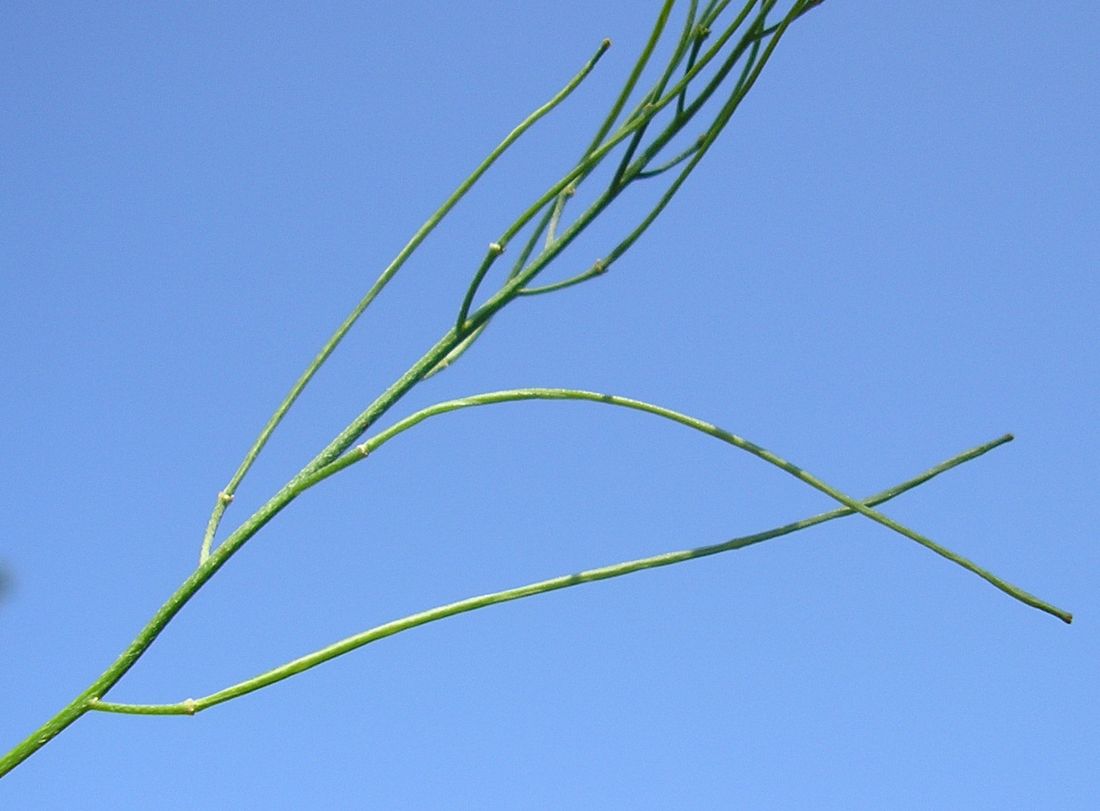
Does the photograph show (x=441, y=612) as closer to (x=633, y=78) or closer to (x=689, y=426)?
(x=689, y=426)

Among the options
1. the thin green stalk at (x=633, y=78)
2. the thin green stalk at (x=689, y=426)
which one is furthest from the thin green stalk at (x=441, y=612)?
the thin green stalk at (x=633, y=78)

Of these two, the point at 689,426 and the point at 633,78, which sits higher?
the point at 633,78

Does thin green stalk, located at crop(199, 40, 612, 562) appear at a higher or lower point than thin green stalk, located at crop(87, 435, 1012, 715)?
higher

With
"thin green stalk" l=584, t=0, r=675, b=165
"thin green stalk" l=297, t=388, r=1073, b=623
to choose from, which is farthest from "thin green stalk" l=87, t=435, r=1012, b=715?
"thin green stalk" l=584, t=0, r=675, b=165

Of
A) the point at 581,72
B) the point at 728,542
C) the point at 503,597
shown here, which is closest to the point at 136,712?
the point at 503,597

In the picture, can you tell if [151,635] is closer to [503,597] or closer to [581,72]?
[503,597]

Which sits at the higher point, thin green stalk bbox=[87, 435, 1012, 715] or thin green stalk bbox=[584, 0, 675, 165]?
thin green stalk bbox=[584, 0, 675, 165]

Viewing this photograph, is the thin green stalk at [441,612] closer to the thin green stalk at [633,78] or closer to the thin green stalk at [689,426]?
the thin green stalk at [689,426]

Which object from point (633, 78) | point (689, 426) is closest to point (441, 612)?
point (689, 426)

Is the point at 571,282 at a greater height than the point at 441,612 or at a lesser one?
greater

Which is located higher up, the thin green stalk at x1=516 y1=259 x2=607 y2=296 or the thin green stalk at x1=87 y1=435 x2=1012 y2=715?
the thin green stalk at x1=516 y1=259 x2=607 y2=296

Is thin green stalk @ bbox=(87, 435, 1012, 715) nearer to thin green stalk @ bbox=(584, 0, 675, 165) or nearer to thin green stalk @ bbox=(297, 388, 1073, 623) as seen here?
thin green stalk @ bbox=(297, 388, 1073, 623)
